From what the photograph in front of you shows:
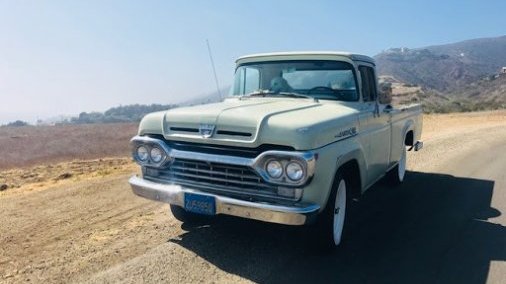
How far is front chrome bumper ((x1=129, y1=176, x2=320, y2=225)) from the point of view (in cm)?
395

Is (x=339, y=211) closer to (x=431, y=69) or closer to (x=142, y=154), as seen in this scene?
(x=142, y=154)

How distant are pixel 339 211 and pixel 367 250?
0.48 meters

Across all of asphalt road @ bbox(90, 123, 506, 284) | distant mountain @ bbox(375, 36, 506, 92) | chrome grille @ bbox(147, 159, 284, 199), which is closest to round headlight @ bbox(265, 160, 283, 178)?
chrome grille @ bbox(147, 159, 284, 199)

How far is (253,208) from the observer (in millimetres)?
4047

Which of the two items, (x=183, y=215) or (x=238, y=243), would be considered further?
(x=183, y=215)

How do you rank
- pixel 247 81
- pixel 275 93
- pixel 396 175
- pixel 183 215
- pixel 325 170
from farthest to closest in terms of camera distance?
pixel 396 175 < pixel 247 81 < pixel 275 93 < pixel 183 215 < pixel 325 170

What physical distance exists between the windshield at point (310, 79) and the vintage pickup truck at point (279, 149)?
12 millimetres

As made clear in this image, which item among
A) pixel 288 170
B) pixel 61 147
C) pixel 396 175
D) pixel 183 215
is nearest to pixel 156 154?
pixel 183 215

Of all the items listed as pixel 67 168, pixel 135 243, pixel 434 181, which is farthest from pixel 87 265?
pixel 67 168

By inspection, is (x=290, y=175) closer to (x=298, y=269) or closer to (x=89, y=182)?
(x=298, y=269)

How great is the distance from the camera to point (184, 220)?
17.9 feet

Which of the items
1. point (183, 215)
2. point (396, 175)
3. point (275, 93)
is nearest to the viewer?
point (183, 215)

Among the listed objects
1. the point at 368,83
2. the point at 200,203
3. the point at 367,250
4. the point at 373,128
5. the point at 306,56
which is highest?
the point at 306,56

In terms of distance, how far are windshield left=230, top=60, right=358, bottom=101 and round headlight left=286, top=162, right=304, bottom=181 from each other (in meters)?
1.70
